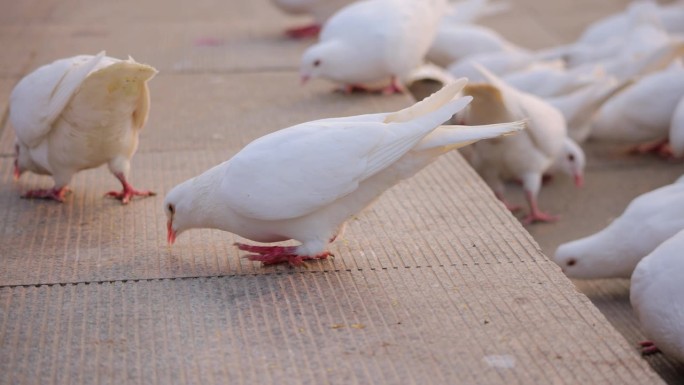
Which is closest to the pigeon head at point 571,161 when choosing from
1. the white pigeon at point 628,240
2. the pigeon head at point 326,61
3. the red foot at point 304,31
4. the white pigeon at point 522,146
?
the white pigeon at point 522,146

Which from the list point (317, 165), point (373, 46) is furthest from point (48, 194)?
point (373, 46)

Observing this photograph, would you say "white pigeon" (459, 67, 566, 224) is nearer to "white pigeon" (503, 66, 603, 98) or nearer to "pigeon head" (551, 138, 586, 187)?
"pigeon head" (551, 138, 586, 187)

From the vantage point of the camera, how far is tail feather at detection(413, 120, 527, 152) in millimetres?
3619

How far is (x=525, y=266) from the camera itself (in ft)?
12.9

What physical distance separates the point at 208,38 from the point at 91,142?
3.47 m

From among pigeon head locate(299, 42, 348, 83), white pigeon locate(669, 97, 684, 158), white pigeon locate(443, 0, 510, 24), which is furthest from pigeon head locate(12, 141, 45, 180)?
white pigeon locate(443, 0, 510, 24)

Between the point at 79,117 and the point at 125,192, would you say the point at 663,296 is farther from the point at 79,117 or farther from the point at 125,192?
the point at 79,117

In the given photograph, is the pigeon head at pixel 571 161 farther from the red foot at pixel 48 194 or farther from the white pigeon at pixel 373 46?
the red foot at pixel 48 194

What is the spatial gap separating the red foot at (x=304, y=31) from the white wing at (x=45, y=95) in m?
3.62

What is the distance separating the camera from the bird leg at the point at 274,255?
3.92m

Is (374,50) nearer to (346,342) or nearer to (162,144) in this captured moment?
(162,144)

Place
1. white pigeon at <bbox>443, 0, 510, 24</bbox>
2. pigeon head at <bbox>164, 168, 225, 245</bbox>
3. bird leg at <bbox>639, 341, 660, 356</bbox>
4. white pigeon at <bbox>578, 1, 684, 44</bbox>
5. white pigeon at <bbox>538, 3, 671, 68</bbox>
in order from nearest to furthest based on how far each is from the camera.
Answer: pigeon head at <bbox>164, 168, 225, 245</bbox>, bird leg at <bbox>639, 341, 660, 356</bbox>, white pigeon at <bbox>538, 3, 671, 68</bbox>, white pigeon at <bbox>578, 1, 684, 44</bbox>, white pigeon at <bbox>443, 0, 510, 24</bbox>

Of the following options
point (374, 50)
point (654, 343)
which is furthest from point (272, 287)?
point (374, 50)

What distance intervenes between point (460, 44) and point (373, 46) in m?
1.78
